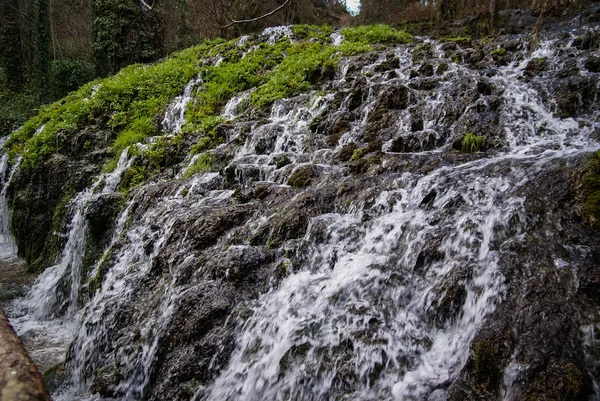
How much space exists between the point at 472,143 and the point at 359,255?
281cm

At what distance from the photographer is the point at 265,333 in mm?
4195

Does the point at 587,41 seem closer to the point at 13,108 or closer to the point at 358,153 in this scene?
the point at 358,153

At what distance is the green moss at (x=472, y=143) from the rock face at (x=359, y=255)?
0.02 meters

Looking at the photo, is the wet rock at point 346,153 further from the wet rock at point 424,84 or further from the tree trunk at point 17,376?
the tree trunk at point 17,376

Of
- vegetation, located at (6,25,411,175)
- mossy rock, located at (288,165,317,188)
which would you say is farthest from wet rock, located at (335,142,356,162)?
vegetation, located at (6,25,411,175)

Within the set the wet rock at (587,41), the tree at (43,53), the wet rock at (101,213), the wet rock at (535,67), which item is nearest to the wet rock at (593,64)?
the wet rock at (535,67)

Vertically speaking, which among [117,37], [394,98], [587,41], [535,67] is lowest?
[394,98]

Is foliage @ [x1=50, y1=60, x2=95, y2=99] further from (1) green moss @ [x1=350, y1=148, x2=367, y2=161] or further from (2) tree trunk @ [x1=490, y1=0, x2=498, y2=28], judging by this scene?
(1) green moss @ [x1=350, y1=148, x2=367, y2=161]

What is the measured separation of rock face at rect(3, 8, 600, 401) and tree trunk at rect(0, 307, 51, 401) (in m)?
2.05

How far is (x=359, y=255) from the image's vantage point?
467 centimetres

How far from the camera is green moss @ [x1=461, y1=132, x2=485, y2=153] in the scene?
6.15 metres

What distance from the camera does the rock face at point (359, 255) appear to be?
350 centimetres

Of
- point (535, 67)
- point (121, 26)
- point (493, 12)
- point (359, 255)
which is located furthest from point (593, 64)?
point (121, 26)

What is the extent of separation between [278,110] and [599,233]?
21.3ft
